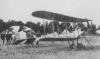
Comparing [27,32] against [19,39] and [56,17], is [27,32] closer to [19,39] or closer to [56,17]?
[19,39]

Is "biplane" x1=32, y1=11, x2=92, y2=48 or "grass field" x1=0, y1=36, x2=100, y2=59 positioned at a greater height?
"biplane" x1=32, y1=11, x2=92, y2=48

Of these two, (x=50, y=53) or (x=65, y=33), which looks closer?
(x=50, y=53)

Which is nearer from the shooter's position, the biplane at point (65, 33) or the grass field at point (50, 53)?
the grass field at point (50, 53)

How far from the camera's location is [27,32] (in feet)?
45.4

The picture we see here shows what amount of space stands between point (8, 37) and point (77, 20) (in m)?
7.51

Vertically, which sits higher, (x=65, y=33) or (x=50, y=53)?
(x=65, y=33)

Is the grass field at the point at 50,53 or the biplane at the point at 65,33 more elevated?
the biplane at the point at 65,33

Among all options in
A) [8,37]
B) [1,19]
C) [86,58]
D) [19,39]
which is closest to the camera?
[86,58]

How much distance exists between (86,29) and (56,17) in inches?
85.8

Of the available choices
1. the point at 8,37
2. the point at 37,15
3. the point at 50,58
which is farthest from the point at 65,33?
the point at 8,37

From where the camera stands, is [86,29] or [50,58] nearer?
[50,58]

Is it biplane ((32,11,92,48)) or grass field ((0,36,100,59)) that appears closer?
grass field ((0,36,100,59))

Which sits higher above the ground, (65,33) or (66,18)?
(66,18)

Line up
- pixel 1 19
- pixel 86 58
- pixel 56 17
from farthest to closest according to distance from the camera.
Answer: pixel 1 19 < pixel 56 17 < pixel 86 58
